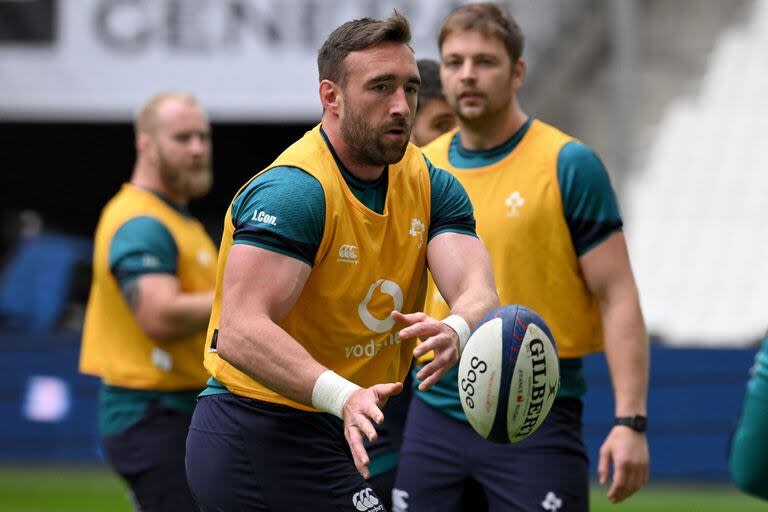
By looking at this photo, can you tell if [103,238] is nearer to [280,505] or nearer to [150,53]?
[280,505]

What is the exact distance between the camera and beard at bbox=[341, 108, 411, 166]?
403 cm

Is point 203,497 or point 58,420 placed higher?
point 203,497

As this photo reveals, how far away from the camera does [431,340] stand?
3.71 metres

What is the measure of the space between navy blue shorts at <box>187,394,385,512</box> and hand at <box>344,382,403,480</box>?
0.45 meters

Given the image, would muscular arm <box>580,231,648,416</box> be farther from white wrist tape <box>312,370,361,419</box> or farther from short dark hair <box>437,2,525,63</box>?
white wrist tape <box>312,370,361,419</box>

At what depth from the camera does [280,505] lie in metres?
3.97

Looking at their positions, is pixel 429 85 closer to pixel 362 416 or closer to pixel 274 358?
pixel 274 358

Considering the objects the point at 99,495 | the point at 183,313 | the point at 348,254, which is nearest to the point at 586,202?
the point at 348,254

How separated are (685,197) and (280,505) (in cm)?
1253

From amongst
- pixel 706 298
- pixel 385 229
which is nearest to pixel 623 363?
pixel 385 229

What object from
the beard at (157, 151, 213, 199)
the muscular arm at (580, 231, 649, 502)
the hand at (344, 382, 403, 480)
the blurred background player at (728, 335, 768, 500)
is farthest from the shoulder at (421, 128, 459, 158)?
the blurred background player at (728, 335, 768, 500)

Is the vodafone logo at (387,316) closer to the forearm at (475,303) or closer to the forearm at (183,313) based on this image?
the forearm at (475,303)

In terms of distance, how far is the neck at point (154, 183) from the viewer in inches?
250

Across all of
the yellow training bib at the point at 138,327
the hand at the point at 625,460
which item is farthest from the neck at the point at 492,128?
the yellow training bib at the point at 138,327
